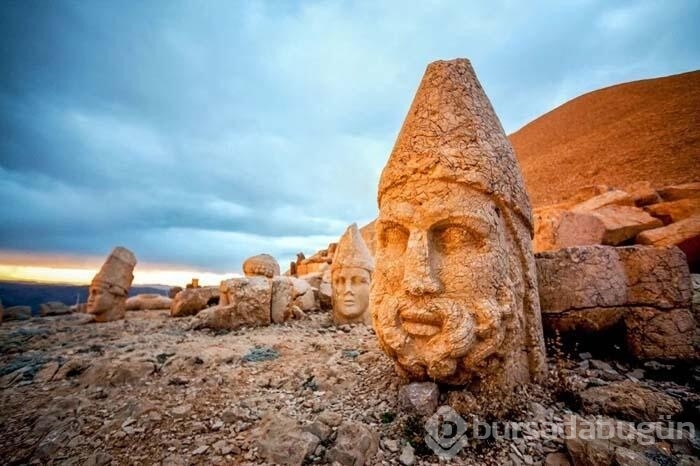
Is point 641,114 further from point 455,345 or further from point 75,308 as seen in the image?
point 75,308

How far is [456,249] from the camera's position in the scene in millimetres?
2607

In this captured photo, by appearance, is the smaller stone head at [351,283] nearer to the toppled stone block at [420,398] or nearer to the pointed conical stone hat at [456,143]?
the pointed conical stone hat at [456,143]

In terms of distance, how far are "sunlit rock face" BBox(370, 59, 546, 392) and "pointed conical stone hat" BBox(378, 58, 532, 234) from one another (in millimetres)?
11

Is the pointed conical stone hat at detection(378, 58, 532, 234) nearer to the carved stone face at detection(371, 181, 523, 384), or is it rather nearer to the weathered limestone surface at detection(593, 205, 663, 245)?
the carved stone face at detection(371, 181, 523, 384)

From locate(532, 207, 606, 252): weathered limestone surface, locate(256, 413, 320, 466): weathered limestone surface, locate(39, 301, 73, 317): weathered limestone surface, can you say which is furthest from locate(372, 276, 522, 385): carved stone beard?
locate(39, 301, 73, 317): weathered limestone surface

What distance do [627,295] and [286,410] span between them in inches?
151

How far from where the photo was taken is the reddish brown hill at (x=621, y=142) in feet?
49.7

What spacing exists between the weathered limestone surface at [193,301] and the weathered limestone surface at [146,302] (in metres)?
4.31

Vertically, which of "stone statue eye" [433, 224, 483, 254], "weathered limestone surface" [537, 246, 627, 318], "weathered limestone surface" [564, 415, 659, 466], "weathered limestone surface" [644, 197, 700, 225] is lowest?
"weathered limestone surface" [564, 415, 659, 466]

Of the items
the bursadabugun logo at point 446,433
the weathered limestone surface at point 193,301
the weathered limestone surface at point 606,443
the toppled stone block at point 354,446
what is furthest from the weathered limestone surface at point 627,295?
the weathered limestone surface at point 193,301

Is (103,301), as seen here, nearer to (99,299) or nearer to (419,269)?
(99,299)

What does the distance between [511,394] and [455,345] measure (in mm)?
715

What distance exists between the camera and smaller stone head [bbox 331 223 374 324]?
6.93 metres

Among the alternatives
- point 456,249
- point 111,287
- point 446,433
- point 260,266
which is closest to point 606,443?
point 446,433
